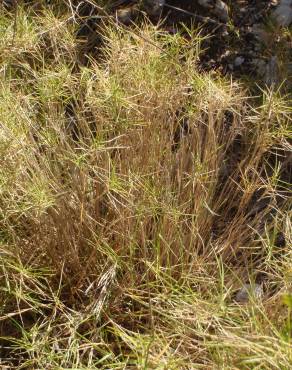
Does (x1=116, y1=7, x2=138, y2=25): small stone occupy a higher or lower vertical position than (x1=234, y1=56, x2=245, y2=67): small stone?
higher

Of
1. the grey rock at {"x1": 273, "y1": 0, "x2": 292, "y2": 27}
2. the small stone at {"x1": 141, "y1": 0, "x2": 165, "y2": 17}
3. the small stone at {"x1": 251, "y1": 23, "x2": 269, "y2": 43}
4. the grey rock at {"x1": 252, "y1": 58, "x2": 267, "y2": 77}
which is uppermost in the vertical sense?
the small stone at {"x1": 141, "y1": 0, "x2": 165, "y2": 17}

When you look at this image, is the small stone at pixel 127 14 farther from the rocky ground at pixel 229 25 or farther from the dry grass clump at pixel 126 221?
the dry grass clump at pixel 126 221

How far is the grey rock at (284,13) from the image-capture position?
2094mm

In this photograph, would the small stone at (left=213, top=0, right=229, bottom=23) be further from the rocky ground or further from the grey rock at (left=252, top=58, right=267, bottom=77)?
the grey rock at (left=252, top=58, right=267, bottom=77)

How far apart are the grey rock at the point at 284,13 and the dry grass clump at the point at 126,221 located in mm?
538

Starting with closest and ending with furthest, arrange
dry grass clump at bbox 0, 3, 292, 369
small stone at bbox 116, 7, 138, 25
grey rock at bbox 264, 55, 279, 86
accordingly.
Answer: dry grass clump at bbox 0, 3, 292, 369
grey rock at bbox 264, 55, 279, 86
small stone at bbox 116, 7, 138, 25

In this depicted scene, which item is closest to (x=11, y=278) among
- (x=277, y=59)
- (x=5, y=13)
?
(x=5, y=13)

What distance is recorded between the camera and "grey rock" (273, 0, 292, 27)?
209 cm

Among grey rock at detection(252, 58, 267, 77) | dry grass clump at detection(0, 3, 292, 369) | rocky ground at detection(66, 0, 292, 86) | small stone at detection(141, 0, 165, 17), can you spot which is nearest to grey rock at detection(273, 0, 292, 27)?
rocky ground at detection(66, 0, 292, 86)

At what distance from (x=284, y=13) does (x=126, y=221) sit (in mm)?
1021

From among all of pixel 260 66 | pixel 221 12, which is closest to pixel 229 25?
pixel 221 12

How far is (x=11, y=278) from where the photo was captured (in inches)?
56.4

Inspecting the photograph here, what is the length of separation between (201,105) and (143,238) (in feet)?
1.16

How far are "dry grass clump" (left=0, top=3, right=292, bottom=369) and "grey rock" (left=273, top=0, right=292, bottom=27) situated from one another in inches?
21.2
